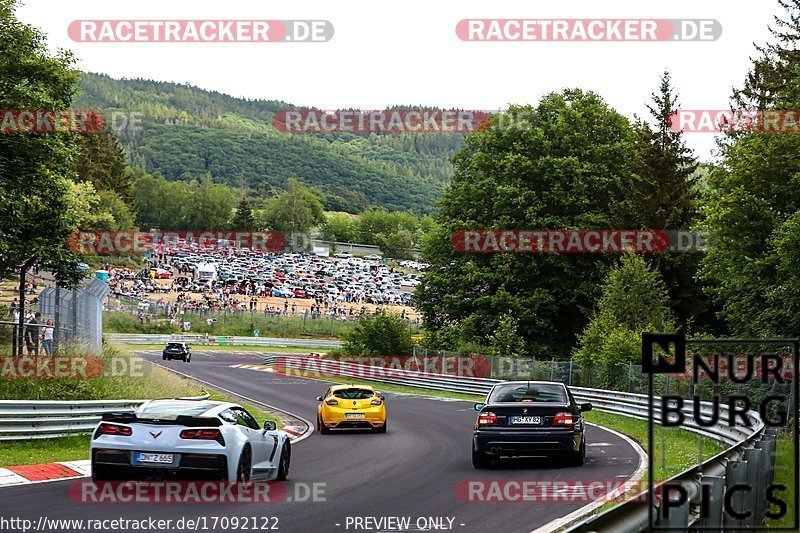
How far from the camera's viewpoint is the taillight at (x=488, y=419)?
17000 millimetres

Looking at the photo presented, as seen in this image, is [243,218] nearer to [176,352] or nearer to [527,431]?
[176,352]

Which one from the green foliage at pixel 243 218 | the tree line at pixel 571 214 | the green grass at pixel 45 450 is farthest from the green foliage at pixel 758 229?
the green foliage at pixel 243 218

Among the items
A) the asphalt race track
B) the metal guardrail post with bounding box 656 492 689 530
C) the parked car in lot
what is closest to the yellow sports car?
the asphalt race track

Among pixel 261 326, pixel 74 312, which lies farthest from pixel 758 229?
pixel 261 326

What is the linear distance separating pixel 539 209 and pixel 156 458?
41926 mm

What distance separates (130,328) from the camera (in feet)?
282

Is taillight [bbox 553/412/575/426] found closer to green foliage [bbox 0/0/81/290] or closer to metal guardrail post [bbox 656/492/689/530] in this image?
metal guardrail post [bbox 656/492/689/530]

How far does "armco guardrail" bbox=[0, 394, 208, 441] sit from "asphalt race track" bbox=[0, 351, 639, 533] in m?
4.11

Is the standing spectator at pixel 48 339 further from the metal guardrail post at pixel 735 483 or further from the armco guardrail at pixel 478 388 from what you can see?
the metal guardrail post at pixel 735 483

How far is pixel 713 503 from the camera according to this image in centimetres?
733

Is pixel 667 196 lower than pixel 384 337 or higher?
higher

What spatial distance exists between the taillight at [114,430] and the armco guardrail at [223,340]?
70.5m

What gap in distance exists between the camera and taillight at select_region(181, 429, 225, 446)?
42.4 feet

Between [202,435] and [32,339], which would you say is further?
[32,339]
